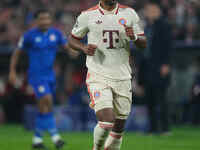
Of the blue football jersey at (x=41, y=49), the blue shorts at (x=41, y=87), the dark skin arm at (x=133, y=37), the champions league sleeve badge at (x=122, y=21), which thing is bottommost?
the blue shorts at (x=41, y=87)

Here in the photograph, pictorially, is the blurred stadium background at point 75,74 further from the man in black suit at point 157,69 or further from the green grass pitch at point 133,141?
the man in black suit at point 157,69

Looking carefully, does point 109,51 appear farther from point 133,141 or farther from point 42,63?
point 133,141

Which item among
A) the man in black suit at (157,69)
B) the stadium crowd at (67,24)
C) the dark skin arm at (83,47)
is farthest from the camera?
the stadium crowd at (67,24)

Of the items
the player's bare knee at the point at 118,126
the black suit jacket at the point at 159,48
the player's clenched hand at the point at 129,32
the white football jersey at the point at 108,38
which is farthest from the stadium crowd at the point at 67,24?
the player's clenched hand at the point at 129,32

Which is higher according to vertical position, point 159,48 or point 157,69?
point 159,48

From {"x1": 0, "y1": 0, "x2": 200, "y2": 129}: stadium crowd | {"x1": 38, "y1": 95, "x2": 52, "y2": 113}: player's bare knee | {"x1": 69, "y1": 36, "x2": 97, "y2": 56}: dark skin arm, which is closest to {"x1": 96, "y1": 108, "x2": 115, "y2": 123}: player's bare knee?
{"x1": 69, "y1": 36, "x2": 97, "y2": 56}: dark skin arm

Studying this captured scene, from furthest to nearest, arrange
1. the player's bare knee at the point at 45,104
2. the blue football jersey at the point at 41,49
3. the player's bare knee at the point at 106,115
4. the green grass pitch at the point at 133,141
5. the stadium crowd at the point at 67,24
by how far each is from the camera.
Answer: the stadium crowd at the point at 67,24 < the blue football jersey at the point at 41,49 < the player's bare knee at the point at 45,104 < the green grass pitch at the point at 133,141 < the player's bare knee at the point at 106,115

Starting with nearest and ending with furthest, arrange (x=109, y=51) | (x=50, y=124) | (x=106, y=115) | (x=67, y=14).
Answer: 1. (x=106, y=115)
2. (x=109, y=51)
3. (x=50, y=124)
4. (x=67, y=14)

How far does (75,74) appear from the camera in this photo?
1894 centimetres

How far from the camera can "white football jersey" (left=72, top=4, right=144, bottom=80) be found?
26.8 feet

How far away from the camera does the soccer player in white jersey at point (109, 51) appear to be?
8.06 meters

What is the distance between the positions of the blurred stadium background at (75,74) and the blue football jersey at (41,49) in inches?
171

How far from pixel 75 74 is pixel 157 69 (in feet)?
16.4

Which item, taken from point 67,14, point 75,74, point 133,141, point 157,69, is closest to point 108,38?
point 133,141
